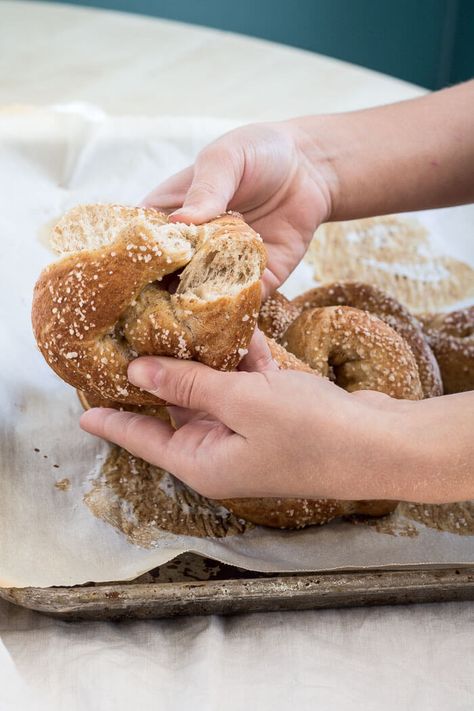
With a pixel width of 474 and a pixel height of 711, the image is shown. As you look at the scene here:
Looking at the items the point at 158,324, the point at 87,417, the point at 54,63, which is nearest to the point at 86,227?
the point at 158,324

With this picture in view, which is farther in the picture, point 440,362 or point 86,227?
point 440,362

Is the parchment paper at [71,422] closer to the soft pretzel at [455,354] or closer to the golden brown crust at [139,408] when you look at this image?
the golden brown crust at [139,408]

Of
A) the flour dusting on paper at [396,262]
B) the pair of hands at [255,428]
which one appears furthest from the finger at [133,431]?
the flour dusting on paper at [396,262]

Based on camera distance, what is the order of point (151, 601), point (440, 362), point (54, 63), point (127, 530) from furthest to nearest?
1. point (54, 63)
2. point (440, 362)
3. point (127, 530)
4. point (151, 601)

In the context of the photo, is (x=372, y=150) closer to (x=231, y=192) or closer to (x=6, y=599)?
(x=231, y=192)

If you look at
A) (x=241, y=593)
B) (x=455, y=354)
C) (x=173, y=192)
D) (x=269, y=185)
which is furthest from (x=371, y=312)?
(x=241, y=593)

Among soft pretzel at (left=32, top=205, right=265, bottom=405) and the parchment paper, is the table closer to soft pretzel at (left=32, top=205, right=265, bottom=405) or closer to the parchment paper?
the parchment paper

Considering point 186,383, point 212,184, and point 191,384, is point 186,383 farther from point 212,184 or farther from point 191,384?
point 212,184
